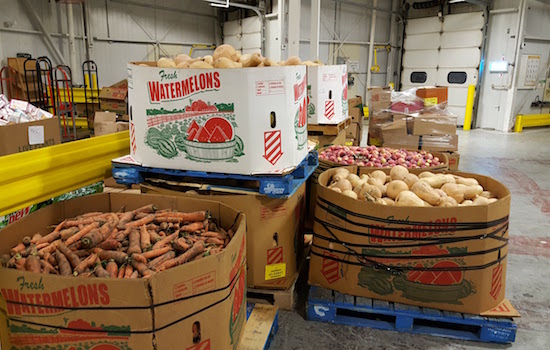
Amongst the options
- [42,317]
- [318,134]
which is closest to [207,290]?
[42,317]

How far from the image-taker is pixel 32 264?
1.71m

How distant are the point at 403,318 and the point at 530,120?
42.8 ft

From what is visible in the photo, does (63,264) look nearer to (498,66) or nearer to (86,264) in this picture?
(86,264)

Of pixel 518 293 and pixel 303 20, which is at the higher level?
pixel 303 20

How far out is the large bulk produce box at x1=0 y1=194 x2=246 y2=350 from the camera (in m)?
1.52

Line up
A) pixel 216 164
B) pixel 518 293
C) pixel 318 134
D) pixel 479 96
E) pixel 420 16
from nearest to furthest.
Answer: pixel 216 164 < pixel 518 293 < pixel 318 134 < pixel 479 96 < pixel 420 16

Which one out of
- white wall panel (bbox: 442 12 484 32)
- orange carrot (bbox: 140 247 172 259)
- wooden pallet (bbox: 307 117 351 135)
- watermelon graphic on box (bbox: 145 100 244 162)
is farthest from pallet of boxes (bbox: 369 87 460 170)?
white wall panel (bbox: 442 12 484 32)

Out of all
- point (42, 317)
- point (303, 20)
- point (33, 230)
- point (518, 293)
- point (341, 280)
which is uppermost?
point (303, 20)

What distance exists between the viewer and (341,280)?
2.93 meters

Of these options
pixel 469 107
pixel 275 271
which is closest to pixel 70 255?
pixel 275 271

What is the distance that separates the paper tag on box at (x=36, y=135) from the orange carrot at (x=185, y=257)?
217cm

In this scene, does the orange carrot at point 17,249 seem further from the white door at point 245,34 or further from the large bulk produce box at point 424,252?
the white door at point 245,34

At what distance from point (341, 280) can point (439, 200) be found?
2.94 ft

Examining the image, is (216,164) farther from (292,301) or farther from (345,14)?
(345,14)
